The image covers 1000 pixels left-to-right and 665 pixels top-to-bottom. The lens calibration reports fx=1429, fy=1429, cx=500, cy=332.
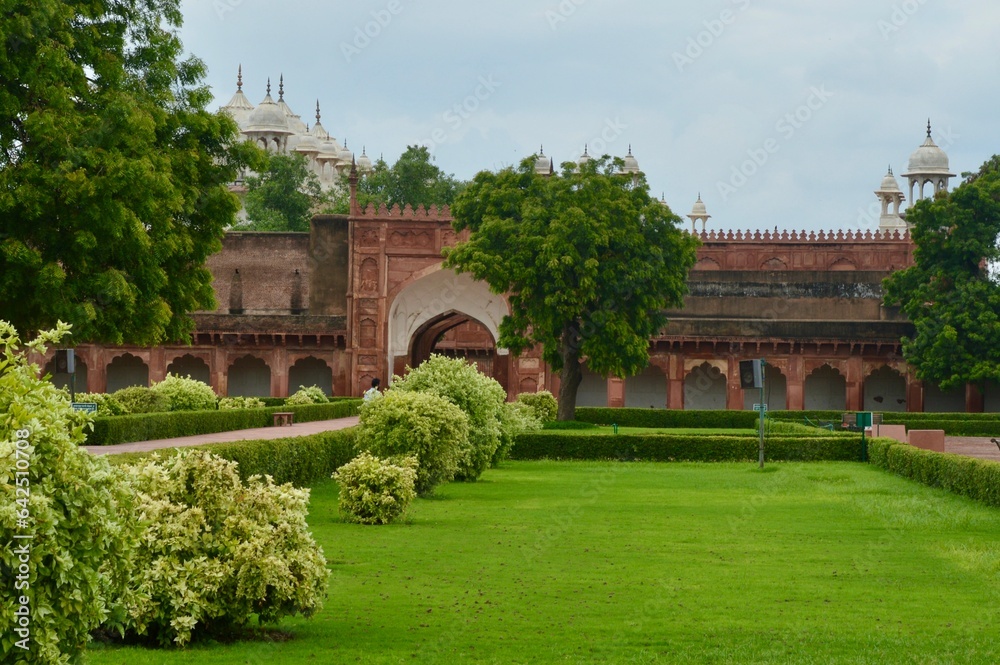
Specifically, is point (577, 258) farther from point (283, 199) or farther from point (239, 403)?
point (283, 199)

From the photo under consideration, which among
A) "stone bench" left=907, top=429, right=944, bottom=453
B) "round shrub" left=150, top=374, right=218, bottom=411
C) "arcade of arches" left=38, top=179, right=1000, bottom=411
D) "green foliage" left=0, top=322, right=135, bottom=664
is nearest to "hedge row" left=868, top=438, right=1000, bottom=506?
"stone bench" left=907, top=429, right=944, bottom=453

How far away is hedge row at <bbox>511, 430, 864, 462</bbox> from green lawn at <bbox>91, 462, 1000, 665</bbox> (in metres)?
6.59

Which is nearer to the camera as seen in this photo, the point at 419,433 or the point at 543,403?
the point at 419,433

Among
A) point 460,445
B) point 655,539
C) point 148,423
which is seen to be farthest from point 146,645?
point 148,423

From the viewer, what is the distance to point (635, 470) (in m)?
18.5

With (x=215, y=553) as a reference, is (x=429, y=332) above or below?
above

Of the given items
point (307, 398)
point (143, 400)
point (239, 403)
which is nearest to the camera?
point (143, 400)

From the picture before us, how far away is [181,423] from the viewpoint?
18.8m

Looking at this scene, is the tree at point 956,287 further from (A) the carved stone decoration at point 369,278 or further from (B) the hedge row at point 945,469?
(B) the hedge row at point 945,469

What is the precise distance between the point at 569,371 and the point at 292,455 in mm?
14389

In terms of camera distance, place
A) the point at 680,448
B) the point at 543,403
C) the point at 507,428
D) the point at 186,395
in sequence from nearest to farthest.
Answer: the point at 507,428
the point at 680,448
the point at 186,395
the point at 543,403

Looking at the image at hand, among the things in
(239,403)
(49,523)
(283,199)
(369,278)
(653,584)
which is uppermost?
(283,199)

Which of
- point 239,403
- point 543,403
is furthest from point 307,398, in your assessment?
point 543,403

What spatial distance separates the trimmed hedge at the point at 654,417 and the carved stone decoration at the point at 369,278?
7.39 metres
